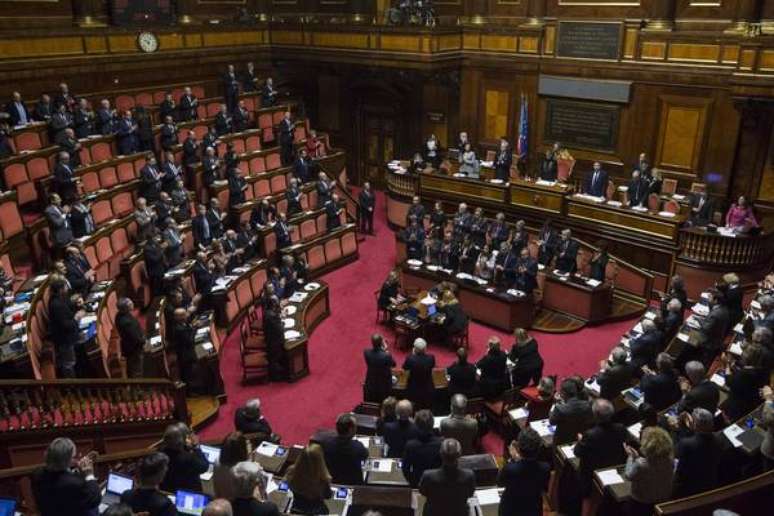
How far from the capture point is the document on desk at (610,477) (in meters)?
4.98

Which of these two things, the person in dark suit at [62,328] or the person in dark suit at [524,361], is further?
the person in dark suit at [524,361]

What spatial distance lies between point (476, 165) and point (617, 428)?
378 inches

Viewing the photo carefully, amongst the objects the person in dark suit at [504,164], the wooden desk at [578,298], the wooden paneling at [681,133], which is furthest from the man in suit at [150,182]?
the wooden paneling at [681,133]

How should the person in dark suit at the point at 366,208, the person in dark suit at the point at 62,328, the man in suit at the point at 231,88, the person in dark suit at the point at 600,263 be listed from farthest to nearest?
the man in suit at the point at 231,88
the person in dark suit at the point at 366,208
the person in dark suit at the point at 600,263
the person in dark suit at the point at 62,328

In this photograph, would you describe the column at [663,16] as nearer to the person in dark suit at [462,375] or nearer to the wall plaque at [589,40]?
the wall plaque at [589,40]

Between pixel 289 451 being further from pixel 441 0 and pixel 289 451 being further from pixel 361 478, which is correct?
pixel 441 0

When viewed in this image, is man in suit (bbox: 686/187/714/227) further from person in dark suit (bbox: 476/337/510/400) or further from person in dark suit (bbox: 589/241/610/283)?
person in dark suit (bbox: 476/337/510/400)

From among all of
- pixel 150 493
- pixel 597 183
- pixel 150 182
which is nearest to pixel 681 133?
pixel 597 183

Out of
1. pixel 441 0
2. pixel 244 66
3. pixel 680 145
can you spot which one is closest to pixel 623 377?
pixel 680 145

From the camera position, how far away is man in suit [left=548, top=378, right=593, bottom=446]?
5.77 meters

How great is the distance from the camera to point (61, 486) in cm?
423

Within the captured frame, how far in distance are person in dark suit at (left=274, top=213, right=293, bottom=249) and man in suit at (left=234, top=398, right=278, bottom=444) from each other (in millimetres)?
5869


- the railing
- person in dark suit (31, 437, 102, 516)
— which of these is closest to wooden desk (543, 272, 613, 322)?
the railing

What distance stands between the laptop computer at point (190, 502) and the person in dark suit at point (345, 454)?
106cm
